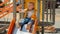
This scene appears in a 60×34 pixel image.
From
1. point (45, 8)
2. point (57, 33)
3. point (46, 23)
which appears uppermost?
point (45, 8)

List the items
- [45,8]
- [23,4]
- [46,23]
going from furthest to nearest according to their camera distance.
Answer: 1. [23,4]
2. [45,8]
3. [46,23]

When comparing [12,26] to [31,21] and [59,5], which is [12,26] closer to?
[31,21]

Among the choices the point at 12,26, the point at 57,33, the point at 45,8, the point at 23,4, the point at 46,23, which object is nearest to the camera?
the point at 12,26

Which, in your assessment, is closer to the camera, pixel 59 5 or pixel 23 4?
pixel 23 4

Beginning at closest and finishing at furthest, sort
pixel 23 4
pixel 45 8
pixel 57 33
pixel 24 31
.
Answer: pixel 24 31 < pixel 45 8 < pixel 23 4 < pixel 57 33

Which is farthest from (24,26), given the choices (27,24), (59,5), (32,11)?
(59,5)

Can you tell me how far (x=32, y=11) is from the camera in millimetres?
3775

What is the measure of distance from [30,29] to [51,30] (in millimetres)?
3334

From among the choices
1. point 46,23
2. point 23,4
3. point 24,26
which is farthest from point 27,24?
point 23,4

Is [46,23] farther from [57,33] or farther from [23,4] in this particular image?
[57,33]

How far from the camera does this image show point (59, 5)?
16.4m

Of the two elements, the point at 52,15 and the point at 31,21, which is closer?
the point at 31,21

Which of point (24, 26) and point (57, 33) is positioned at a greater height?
point (24, 26)

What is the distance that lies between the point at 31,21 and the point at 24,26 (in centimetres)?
18
